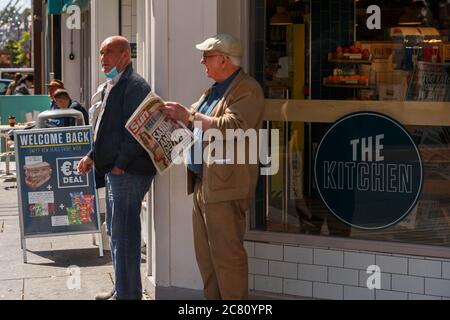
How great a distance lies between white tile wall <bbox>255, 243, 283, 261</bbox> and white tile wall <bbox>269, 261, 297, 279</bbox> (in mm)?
42

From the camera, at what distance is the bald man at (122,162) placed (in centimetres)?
584

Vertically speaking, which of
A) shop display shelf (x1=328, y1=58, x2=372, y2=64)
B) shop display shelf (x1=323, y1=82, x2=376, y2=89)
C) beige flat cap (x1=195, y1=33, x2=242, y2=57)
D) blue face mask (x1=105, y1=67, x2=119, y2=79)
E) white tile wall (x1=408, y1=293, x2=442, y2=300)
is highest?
beige flat cap (x1=195, y1=33, x2=242, y2=57)

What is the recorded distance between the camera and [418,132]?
5.77m

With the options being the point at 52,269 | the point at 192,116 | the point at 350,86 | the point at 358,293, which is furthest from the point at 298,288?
the point at 52,269

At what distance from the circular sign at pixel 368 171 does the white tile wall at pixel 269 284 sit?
64 cm

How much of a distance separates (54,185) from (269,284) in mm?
2583

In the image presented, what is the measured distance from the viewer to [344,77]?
238 inches

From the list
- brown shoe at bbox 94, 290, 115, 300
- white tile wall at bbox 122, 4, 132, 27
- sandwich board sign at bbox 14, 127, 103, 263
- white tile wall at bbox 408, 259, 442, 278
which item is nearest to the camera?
white tile wall at bbox 408, 259, 442, 278

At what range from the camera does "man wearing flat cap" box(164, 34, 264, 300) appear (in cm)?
518

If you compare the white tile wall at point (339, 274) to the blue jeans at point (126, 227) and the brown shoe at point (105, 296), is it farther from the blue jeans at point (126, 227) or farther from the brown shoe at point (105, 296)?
the brown shoe at point (105, 296)

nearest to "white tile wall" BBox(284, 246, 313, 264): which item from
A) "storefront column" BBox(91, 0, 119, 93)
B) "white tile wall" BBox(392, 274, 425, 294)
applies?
"white tile wall" BBox(392, 274, 425, 294)

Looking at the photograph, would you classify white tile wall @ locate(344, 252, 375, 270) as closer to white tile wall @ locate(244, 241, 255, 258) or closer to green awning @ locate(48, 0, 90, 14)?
white tile wall @ locate(244, 241, 255, 258)

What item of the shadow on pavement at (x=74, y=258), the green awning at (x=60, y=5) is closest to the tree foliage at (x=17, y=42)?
the green awning at (x=60, y=5)
